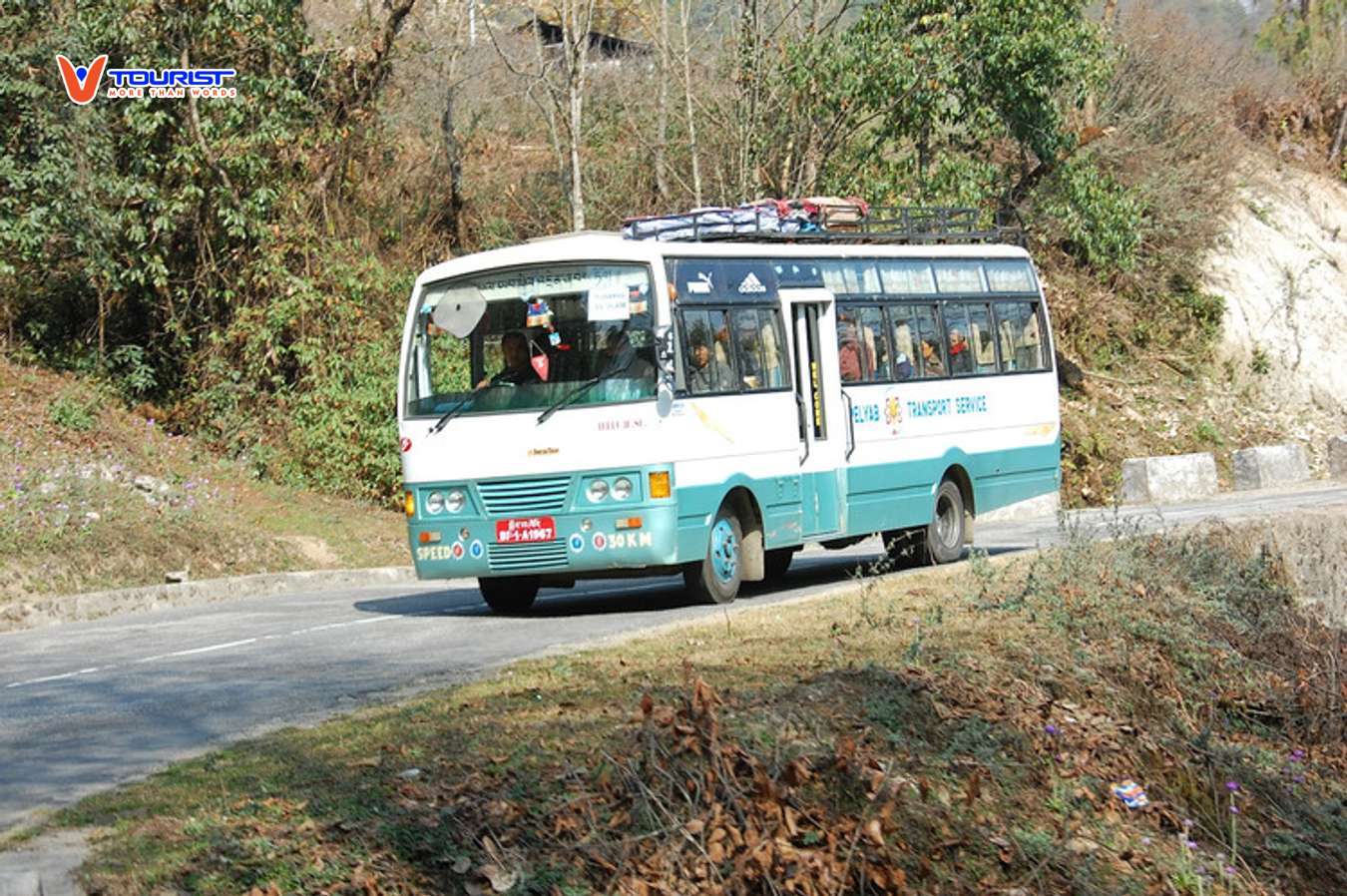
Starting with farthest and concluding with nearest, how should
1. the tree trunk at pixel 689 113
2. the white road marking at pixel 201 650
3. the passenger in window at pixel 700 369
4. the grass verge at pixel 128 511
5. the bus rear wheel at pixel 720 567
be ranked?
1. the tree trunk at pixel 689 113
2. the grass verge at pixel 128 511
3. the bus rear wheel at pixel 720 567
4. the passenger in window at pixel 700 369
5. the white road marking at pixel 201 650

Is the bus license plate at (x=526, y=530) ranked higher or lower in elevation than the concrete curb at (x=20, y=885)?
higher

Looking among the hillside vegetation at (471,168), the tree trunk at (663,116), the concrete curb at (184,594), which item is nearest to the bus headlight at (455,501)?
the concrete curb at (184,594)

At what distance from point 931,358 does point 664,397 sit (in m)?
4.88

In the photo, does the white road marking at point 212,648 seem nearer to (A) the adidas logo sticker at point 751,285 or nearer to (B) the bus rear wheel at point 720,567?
(B) the bus rear wheel at point 720,567

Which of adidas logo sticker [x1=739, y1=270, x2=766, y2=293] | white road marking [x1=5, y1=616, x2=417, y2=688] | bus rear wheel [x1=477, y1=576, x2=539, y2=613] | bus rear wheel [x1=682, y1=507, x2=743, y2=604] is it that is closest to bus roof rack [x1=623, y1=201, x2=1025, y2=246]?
adidas logo sticker [x1=739, y1=270, x2=766, y2=293]

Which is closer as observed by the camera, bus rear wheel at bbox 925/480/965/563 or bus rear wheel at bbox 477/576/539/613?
bus rear wheel at bbox 477/576/539/613

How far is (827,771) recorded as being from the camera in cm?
775

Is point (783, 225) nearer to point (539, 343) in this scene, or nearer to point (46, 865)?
point (539, 343)

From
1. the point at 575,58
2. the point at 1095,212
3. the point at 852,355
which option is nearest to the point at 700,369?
the point at 852,355

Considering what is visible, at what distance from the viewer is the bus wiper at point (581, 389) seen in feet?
49.6

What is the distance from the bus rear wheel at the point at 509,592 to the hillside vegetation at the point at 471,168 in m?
9.78

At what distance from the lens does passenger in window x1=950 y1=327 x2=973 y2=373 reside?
19.5 m

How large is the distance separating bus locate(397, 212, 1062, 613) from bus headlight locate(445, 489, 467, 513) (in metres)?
0.01

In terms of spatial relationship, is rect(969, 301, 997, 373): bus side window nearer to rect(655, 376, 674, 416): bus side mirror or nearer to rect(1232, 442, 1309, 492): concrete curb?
rect(655, 376, 674, 416): bus side mirror
